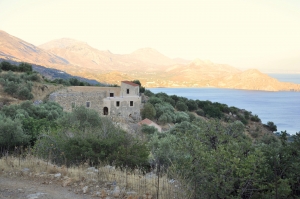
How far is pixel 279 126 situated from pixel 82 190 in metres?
53.8

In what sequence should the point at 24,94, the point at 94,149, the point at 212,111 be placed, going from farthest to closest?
the point at 212,111
the point at 24,94
the point at 94,149

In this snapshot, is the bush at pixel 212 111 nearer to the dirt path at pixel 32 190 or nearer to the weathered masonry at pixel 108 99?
the weathered masonry at pixel 108 99

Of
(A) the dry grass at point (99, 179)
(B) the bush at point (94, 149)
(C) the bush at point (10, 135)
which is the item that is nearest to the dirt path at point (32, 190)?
(A) the dry grass at point (99, 179)

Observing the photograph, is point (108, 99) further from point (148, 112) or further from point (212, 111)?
point (212, 111)

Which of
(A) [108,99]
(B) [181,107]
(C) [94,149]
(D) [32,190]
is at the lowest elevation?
(B) [181,107]

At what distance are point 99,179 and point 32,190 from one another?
1296 millimetres

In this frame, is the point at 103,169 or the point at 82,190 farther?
the point at 103,169

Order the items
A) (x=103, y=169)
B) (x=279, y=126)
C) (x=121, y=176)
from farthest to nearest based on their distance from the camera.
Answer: (x=279, y=126) < (x=103, y=169) < (x=121, y=176)

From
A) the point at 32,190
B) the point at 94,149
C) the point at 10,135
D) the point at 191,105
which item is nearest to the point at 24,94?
the point at 10,135

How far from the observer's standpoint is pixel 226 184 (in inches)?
160

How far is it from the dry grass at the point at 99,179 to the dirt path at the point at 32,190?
167 millimetres

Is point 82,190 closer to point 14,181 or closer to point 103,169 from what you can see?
point 103,169

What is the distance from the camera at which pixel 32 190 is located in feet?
17.6

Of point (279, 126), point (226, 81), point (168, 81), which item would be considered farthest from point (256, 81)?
point (279, 126)
